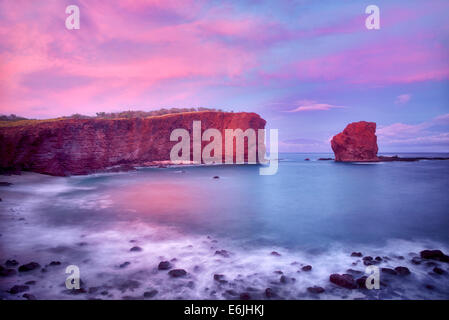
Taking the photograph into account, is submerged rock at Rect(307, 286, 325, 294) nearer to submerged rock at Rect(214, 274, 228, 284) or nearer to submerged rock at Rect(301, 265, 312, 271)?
submerged rock at Rect(301, 265, 312, 271)

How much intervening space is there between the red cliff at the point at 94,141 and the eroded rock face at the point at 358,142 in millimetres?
18117

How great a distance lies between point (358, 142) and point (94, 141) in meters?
49.4

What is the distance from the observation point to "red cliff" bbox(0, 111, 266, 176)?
21266 mm

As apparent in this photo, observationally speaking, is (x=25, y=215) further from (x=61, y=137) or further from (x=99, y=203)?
(x=61, y=137)

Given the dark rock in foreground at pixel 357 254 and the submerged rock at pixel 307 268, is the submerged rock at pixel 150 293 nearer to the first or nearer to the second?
the submerged rock at pixel 307 268

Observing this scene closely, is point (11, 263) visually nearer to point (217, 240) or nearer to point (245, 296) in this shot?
point (217, 240)

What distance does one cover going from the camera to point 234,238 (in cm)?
600

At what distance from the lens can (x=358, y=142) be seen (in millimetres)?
45969

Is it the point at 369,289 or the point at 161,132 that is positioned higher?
the point at 161,132

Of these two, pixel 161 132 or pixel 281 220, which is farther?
pixel 161 132

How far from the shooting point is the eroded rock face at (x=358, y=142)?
44.4 metres

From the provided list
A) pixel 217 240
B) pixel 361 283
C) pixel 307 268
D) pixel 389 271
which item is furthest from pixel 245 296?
pixel 389 271
